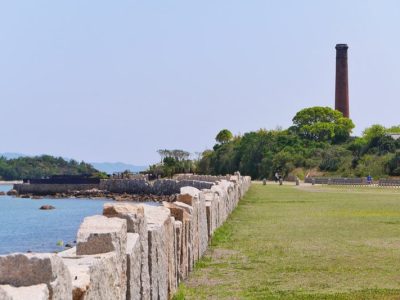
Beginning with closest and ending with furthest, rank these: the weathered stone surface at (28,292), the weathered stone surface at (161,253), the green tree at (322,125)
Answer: the weathered stone surface at (28,292)
the weathered stone surface at (161,253)
the green tree at (322,125)

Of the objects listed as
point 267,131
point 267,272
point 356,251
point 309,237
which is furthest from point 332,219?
point 267,131

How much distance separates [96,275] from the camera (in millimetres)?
5852

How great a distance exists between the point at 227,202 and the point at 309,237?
761cm

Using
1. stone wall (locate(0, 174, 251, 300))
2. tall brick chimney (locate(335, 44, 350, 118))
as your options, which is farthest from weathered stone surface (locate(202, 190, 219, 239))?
tall brick chimney (locate(335, 44, 350, 118))

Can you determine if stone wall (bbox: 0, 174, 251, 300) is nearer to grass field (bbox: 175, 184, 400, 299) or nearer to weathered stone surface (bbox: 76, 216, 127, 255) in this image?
weathered stone surface (bbox: 76, 216, 127, 255)

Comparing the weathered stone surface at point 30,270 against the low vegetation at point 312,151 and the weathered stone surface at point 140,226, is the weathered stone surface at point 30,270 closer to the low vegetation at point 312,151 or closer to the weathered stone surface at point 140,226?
the weathered stone surface at point 140,226

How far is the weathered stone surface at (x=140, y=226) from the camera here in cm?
810

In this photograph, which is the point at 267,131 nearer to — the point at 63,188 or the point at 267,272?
the point at 63,188

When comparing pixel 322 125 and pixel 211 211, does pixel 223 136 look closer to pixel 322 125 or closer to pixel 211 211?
pixel 322 125

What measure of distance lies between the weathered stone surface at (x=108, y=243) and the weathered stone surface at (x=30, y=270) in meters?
1.42

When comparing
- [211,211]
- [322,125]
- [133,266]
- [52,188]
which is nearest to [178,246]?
[133,266]

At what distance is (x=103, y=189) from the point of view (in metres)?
101

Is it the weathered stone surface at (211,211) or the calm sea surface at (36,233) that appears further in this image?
the calm sea surface at (36,233)

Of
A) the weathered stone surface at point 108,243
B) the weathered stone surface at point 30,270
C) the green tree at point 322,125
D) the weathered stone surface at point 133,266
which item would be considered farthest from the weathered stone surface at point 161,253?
the green tree at point 322,125
